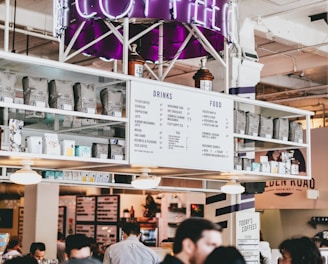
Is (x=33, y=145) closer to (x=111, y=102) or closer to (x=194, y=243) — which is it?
(x=111, y=102)

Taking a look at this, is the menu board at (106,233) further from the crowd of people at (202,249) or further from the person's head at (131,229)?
the crowd of people at (202,249)

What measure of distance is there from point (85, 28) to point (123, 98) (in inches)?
47.2

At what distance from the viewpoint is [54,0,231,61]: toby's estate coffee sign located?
207 inches

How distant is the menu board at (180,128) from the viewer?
5.38 m

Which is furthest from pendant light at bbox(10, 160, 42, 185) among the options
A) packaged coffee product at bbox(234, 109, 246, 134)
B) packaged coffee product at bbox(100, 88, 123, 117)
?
packaged coffee product at bbox(234, 109, 246, 134)

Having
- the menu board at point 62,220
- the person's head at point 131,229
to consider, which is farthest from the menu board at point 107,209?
the person's head at point 131,229

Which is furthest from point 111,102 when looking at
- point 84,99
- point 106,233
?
point 106,233

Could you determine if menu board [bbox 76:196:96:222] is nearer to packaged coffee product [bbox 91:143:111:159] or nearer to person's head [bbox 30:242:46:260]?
person's head [bbox 30:242:46:260]

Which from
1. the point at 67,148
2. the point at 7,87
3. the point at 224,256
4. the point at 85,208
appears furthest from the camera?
the point at 85,208

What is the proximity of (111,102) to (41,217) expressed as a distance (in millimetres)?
5239

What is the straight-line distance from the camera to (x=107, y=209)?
1355 cm

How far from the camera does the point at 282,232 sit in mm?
14820

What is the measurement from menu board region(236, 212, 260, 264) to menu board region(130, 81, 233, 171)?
63.4 inches

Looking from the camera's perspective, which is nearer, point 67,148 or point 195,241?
point 195,241
